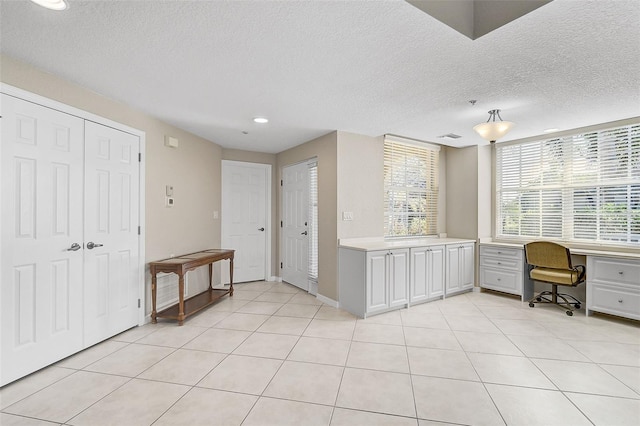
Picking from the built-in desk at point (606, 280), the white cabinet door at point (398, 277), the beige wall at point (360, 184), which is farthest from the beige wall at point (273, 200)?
the built-in desk at point (606, 280)

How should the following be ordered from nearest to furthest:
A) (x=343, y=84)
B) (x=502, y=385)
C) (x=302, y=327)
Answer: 1. (x=502, y=385)
2. (x=343, y=84)
3. (x=302, y=327)

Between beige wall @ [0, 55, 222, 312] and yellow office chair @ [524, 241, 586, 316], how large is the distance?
15.5 ft

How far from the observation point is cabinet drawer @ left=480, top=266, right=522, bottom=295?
4.25 m

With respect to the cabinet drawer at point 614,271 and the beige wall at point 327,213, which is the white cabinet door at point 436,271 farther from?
the cabinet drawer at point 614,271

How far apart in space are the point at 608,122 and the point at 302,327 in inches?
185

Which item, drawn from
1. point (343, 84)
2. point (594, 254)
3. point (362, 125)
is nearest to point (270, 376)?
point (343, 84)

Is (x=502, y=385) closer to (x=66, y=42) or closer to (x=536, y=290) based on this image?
(x=536, y=290)

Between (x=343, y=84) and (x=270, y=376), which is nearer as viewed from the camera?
(x=270, y=376)

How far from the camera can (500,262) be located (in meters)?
4.45

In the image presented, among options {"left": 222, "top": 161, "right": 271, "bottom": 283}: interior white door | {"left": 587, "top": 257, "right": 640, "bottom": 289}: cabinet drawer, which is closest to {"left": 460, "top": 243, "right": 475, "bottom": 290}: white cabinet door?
{"left": 587, "top": 257, "right": 640, "bottom": 289}: cabinet drawer

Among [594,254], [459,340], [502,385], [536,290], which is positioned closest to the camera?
[502,385]

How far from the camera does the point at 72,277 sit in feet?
8.32

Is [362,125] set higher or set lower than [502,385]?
higher

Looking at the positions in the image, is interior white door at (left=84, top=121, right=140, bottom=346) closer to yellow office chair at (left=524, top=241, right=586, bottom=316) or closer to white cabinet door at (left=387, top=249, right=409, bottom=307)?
white cabinet door at (left=387, top=249, right=409, bottom=307)
